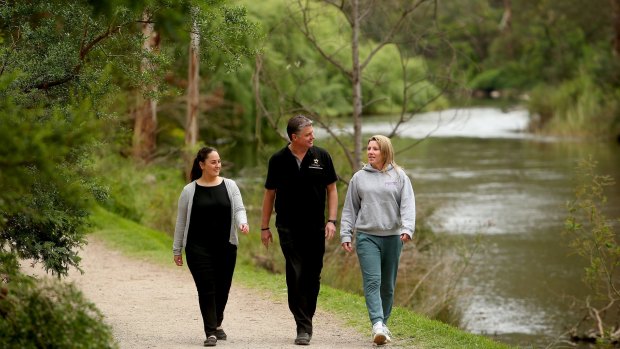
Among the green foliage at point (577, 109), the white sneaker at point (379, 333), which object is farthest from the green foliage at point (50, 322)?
the green foliage at point (577, 109)

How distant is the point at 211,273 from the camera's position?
880cm

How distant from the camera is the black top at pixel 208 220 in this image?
8789 millimetres

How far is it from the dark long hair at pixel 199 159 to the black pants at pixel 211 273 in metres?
0.59

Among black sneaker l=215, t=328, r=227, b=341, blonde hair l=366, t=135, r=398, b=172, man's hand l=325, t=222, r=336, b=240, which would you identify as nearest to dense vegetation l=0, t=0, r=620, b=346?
blonde hair l=366, t=135, r=398, b=172

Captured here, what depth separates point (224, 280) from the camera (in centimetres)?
891

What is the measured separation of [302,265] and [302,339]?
0.59 m

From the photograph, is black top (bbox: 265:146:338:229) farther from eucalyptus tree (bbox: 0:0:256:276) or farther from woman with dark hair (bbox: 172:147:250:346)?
eucalyptus tree (bbox: 0:0:256:276)

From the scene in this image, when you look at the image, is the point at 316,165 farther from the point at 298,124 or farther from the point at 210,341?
the point at 210,341

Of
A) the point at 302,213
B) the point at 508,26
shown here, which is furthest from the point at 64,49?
the point at 508,26

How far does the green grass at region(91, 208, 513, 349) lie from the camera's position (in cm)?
948

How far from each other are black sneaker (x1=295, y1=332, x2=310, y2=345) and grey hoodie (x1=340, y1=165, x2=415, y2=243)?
0.95 m

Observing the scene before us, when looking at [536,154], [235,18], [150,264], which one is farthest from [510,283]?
[536,154]

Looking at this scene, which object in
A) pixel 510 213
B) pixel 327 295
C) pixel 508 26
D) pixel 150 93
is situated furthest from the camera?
pixel 508 26

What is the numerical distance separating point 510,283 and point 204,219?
1063 centimetres
